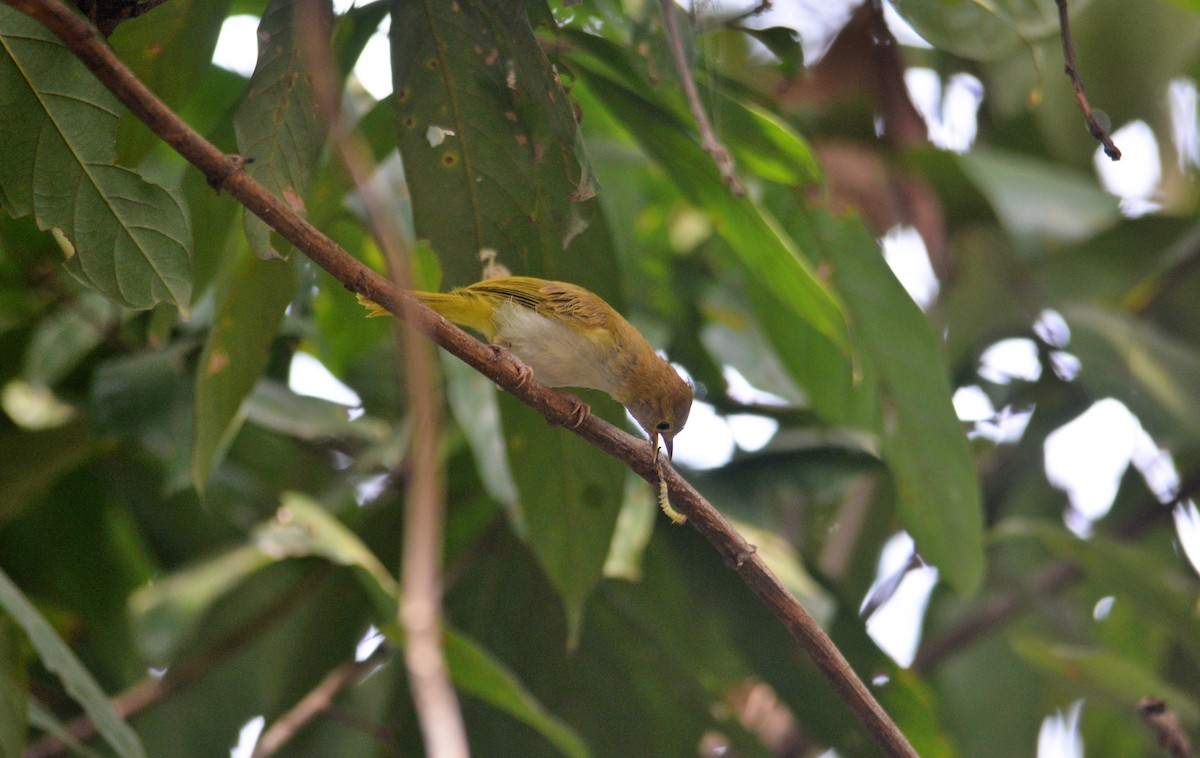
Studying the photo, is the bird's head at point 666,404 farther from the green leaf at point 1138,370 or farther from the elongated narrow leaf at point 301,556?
the green leaf at point 1138,370

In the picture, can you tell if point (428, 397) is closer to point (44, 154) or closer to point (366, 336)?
point (44, 154)

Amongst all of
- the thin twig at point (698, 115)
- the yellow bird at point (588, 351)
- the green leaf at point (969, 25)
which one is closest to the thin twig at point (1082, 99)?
the green leaf at point (969, 25)

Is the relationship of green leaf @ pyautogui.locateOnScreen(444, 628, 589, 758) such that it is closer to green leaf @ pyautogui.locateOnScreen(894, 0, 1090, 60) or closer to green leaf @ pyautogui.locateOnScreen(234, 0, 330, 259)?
green leaf @ pyautogui.locateOnScreen(234, 0, 330, 259)

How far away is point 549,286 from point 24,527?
1.84 metres

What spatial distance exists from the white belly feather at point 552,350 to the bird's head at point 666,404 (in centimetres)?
9

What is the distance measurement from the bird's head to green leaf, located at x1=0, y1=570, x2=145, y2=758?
4.08 feet

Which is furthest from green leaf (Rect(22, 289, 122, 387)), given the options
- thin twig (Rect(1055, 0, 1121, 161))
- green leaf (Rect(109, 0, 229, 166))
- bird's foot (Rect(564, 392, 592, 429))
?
thin twig (Rect(1055, 0, 1121, 161))

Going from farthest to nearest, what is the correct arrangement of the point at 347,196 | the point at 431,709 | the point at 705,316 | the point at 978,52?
the point at 705,316
the point at 347,196
the point at 978,52
the point at 431,709

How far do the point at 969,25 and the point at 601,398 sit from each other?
1.03 metres

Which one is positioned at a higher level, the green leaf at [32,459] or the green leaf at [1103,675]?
the green leaf at [32,459]

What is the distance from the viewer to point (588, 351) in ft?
8.40

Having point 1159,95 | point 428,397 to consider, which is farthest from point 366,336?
point 1159,95

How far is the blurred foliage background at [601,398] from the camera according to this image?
72.8 inches

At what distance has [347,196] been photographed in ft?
8.55
